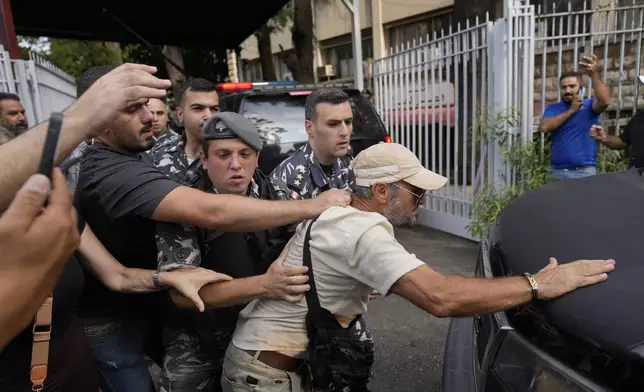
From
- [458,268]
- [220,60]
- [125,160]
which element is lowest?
[458,268]

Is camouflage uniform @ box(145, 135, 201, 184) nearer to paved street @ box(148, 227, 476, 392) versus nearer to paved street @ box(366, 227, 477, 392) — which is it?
paved street @ box(148, 227, 476, 392)

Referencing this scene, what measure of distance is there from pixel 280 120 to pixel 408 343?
Result: 278cm

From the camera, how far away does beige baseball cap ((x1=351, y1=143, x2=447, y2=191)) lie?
62.9 inches

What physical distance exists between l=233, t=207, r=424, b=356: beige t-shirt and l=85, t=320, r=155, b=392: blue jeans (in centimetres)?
52

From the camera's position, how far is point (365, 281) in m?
1.37

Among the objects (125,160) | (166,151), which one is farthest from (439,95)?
(125,160)

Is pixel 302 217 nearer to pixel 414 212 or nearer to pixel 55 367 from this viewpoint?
pixel 414 212

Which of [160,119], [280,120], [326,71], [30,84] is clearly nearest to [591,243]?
[160,119]

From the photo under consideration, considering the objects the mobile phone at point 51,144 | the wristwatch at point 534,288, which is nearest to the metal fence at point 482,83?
the wristwatch at point 534,288

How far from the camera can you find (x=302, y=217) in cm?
154

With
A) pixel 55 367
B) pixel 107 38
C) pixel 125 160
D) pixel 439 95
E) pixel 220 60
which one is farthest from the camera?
pixel 220 60

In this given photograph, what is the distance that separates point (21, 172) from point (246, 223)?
2.11 ft

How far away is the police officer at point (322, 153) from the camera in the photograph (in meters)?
2.77

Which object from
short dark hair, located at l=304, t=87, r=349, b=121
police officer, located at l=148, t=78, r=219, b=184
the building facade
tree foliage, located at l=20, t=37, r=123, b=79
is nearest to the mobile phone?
police officer, located at l=148, t=78, r=219, b=184
